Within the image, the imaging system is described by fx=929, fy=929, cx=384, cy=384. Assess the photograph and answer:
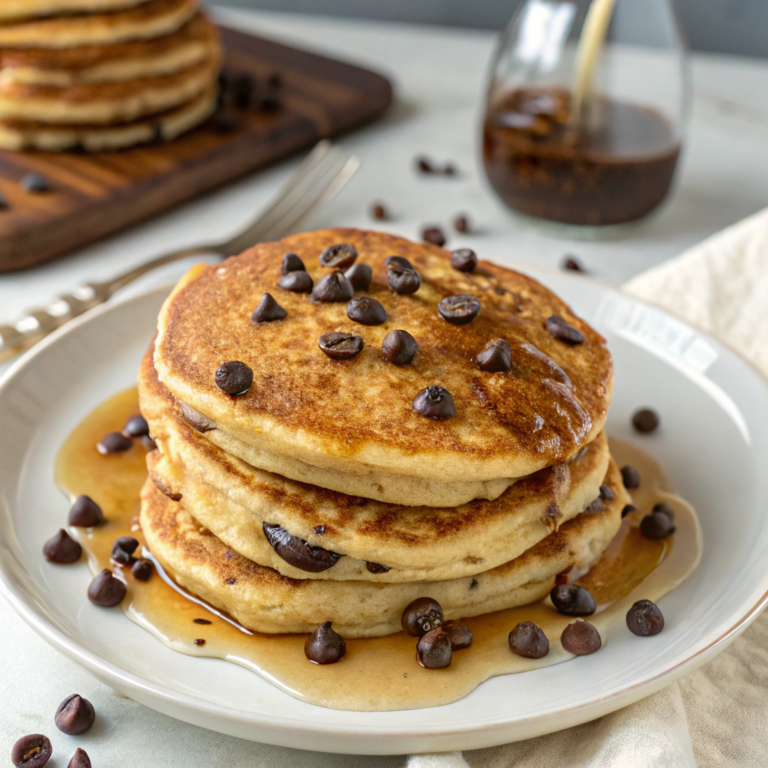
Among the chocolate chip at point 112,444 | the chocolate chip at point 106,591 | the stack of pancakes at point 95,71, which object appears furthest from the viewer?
the stack of pancakes at point 95,71

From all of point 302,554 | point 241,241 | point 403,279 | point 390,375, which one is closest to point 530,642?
point 302,554

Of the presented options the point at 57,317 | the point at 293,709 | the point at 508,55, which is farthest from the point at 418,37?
the point at 293,709

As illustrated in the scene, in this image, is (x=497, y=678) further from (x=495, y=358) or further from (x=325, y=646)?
(x=495, y=358)

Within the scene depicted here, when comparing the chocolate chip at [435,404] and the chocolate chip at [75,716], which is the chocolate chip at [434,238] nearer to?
the chocolate chip at [435,404]

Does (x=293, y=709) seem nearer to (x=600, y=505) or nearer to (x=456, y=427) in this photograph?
(x=456, y=427)

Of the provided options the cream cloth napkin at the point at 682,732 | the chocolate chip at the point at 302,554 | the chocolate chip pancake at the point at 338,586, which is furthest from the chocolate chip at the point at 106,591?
the cream cloth napkin at the point at 682,732

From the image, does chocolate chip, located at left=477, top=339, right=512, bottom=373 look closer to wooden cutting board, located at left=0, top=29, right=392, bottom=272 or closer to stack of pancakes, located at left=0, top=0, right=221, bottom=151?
wooden cutting board, located at left=0, top=29, right=392, bottom=272
